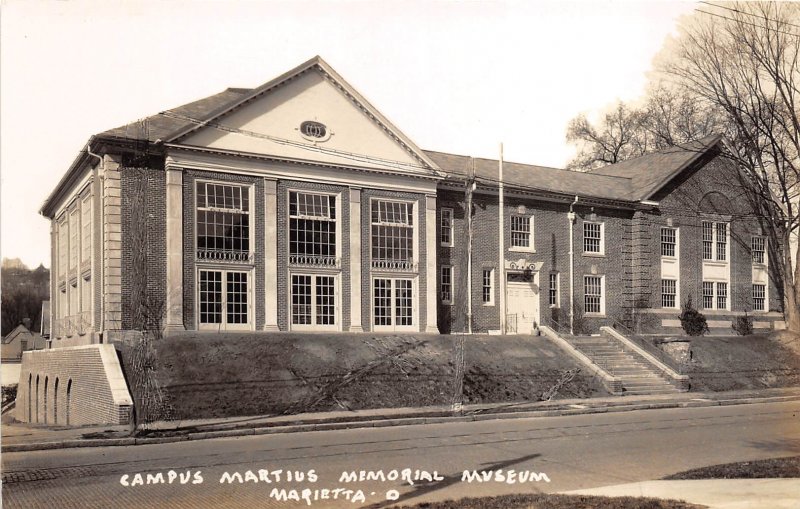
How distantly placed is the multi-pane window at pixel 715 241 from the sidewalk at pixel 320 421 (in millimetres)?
12053

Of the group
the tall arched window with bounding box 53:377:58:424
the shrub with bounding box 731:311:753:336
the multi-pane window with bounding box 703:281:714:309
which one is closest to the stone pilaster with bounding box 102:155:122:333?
the tall arched window with bounding box 53:377:58:424

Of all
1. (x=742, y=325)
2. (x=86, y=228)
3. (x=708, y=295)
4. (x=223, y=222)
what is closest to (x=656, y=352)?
(x=708, y=295)

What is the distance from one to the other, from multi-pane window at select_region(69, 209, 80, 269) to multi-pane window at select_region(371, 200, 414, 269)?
1067 cm

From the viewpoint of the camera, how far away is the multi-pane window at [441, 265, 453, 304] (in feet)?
101

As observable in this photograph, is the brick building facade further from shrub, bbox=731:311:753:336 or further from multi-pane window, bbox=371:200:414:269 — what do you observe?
shrub, bbox=731:311:753:336

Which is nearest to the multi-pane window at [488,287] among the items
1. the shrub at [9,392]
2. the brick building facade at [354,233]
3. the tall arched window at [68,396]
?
the brick building facade at [354,233]

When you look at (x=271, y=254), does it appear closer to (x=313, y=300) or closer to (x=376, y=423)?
(x=313, y=300)

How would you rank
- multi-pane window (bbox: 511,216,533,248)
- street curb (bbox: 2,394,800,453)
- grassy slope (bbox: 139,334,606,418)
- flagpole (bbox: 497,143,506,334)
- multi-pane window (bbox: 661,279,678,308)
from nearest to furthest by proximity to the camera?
street curb (bbox: 2,394,800,453) < grassy slope (bbox: 139,334,606,418) < flagpole (bbox: 497,143,506,334) < multi-pane window (bbox: 511,216,533,248) < multi-pane window (bbox: 661,279,678,308)

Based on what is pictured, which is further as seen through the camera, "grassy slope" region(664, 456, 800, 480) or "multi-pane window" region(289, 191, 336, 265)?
"multi-pane window" region(289, 191, 336, 265)

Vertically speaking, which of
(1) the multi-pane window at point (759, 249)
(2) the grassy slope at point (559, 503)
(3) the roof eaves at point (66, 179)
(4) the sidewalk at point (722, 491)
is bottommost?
(4) the sidewalk at point (722, 491)

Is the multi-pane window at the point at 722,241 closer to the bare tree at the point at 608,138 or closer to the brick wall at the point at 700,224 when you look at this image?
the brick wall at the point at 700,224

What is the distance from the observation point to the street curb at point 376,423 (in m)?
15.2

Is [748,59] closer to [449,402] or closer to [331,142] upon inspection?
[331,142]

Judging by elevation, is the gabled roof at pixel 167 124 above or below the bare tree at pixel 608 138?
below
